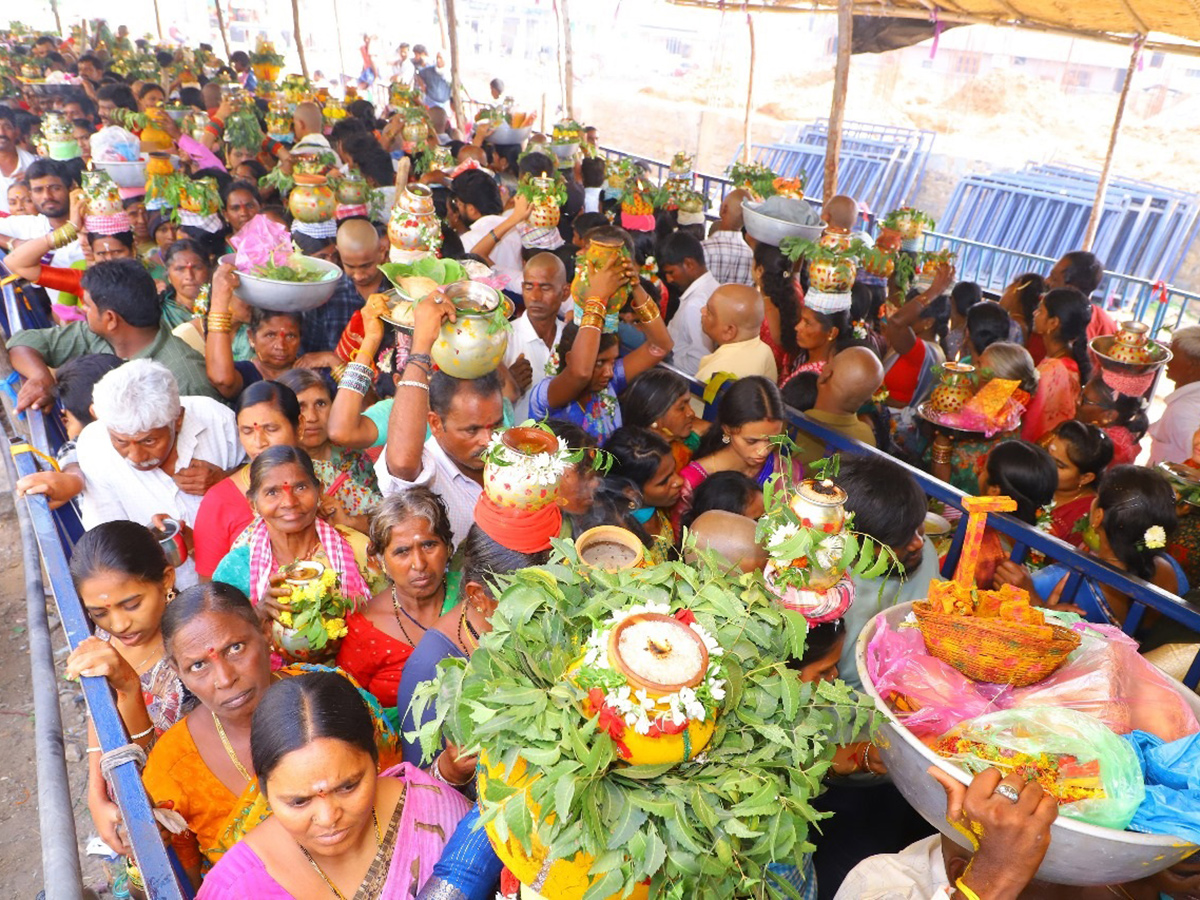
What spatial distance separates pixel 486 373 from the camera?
3.38 meters

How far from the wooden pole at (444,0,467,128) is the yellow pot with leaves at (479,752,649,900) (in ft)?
46.6

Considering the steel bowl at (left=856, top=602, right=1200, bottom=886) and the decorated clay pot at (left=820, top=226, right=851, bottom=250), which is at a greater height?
the decorated clay pot at (left=820, top=226, right=851, bottom=250)

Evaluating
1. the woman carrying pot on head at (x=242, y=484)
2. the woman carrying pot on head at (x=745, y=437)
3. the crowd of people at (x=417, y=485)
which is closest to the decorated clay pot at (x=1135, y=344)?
the crowd of people at (x=417, y=485)

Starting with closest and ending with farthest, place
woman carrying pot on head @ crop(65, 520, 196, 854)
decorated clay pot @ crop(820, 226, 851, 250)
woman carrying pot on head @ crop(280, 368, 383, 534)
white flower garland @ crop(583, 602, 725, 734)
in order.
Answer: white flower garland @ crop(583, 602, 725, 734)
woman carrying pot on head @ crop(65, 520, 196, 854)
woman carrying pot on head @ crop(280, 368, 383, 534)
decorated clay pot @ crop(820, 226, 851, 250)

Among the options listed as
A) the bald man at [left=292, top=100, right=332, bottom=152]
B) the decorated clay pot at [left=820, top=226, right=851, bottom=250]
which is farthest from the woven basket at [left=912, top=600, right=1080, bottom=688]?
the bald man at [left=292, top=100, right=332, bottom=152]

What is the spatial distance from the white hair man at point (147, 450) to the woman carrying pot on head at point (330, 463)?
14.9 inches

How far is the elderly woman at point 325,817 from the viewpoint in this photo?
202 centimetres

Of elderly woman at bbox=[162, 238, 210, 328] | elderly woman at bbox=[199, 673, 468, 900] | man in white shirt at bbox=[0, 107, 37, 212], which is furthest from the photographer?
man in white shirt at bbox=[0, 107, 37, 212]

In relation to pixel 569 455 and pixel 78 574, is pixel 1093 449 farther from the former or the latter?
pixel 78 574

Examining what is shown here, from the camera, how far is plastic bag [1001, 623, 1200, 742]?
5.70ft

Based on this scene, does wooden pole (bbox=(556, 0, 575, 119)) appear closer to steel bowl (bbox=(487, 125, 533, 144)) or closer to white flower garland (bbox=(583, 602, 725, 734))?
steel bowl (bbox=(487, 125, 533, 144))

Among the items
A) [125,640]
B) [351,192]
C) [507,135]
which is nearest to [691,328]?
[351,192]

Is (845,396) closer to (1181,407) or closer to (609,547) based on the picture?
(609,547)

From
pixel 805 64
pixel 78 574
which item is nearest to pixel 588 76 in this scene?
pixel 805 64
